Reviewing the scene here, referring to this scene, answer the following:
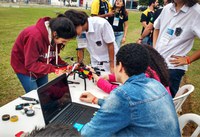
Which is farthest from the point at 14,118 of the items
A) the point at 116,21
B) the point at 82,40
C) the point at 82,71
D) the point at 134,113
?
the point at 116,21

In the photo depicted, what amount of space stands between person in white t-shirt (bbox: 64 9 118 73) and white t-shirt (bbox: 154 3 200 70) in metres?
0.54

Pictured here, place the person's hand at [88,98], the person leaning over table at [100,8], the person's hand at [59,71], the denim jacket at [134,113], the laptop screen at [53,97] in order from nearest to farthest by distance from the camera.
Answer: the denim jacket at [134,113] < the laptop screen at [53,97] < the person's hand at [88,98] < the person's hand at [59,71] < the person leaning over table at [100,8]

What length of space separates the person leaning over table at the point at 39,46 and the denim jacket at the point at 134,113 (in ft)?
2.78

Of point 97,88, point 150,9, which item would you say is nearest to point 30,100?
point 97,88

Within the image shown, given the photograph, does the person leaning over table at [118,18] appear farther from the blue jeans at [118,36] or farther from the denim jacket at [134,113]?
the denim jacket at [134,113]

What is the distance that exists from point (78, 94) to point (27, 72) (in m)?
0.52

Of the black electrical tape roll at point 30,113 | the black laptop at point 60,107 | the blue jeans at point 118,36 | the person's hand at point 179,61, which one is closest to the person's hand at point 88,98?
the black laptop at point 60,107

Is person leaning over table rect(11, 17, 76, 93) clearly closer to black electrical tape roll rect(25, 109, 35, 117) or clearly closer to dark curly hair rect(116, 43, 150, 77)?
black electrical tape roll rect(25, 109, 35, 117)

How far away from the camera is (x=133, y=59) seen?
3.64ft

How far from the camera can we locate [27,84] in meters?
2.03

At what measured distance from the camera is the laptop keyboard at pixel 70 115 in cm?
146

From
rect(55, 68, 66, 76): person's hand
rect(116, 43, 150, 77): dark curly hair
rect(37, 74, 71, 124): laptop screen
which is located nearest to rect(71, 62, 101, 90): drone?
rect(55, 68, 66, 76): person's hand

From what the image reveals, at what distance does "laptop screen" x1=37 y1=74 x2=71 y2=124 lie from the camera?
4.51 feet

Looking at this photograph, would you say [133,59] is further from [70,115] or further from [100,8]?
[100,8]
